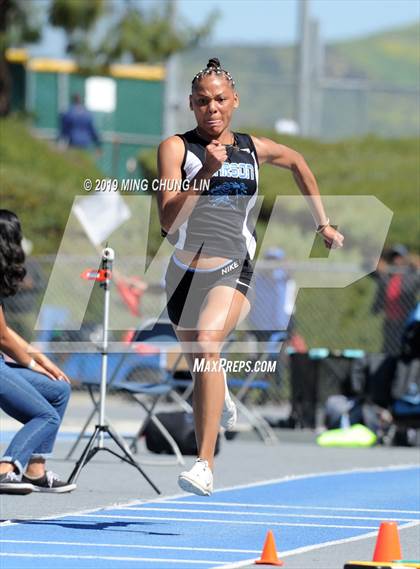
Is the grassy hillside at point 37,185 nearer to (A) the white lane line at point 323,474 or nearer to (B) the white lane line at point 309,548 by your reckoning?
(A) the white lane line at point 323,474

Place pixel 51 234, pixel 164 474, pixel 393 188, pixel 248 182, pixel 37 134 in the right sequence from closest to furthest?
pixel 248 182 → pixel 164 474 → pixel 51 234 → pixel 393 188 → pixel 37 134

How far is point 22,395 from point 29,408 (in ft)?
0.31

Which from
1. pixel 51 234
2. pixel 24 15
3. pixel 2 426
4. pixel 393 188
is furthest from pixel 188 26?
pixel 2 426

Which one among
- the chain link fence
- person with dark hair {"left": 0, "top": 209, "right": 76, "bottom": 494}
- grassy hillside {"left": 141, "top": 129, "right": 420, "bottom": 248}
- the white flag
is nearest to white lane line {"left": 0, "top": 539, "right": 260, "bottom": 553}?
person with dark hair {"left": 0, "top": 209, "right": 76, "bottom": 494}

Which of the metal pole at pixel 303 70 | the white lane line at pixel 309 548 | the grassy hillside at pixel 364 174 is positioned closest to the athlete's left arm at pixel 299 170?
the white lane line at pixel 309 548

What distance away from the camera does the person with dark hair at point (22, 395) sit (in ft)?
27.4

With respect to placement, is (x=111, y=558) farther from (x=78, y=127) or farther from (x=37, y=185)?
(x=78, y=127)

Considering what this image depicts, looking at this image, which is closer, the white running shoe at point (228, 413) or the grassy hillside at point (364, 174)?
the white running shoe at point (228, 413)

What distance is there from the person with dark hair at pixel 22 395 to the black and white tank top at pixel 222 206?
101cm

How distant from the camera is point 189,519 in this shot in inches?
340

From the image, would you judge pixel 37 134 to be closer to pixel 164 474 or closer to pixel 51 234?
pixel 51 234

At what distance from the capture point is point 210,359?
783 cm

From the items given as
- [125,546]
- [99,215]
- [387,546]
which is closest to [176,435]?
[99,215]

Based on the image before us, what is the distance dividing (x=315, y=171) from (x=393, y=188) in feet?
4.87
